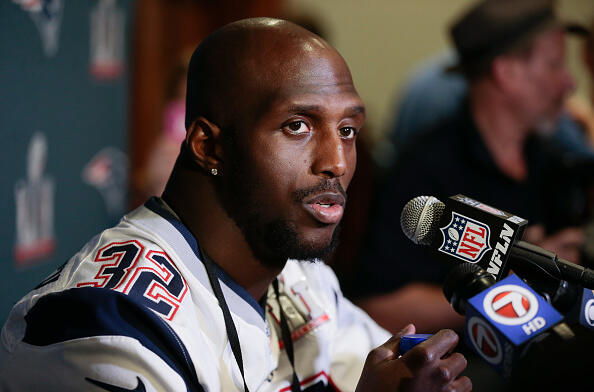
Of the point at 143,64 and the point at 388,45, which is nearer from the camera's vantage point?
the point at 143,64

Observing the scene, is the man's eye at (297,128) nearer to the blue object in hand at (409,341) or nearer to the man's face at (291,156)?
the man's face at (291,156)

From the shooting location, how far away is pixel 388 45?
5.02 m

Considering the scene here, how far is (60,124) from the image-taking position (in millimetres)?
2215

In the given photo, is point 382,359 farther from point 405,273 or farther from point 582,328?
point 405,273

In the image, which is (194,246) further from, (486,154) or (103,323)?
(486,154)


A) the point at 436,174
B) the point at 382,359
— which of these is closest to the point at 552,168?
the point at 436,174

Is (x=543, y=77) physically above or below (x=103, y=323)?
above

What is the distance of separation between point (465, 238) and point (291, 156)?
289mm

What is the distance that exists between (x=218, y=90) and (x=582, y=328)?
0.63m

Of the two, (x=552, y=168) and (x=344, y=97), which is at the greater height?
(x=344, y=97)

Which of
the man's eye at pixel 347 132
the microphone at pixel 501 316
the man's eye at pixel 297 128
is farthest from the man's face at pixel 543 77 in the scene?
the microphone at pixel 501 316

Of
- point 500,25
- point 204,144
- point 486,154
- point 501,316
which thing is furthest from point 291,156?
point 500,25

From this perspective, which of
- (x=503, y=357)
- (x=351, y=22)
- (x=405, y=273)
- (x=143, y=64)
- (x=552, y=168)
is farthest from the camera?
(x=351, y=22)

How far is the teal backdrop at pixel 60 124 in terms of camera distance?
1856 mm
